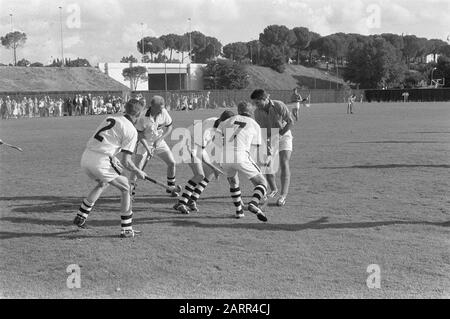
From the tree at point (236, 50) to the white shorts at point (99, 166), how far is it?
458ft

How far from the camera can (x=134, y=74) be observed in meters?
99.8

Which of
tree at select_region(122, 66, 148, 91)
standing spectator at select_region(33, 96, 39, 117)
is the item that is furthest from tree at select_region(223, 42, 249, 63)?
standing spectator at select_region(33, 96, 39, 117)

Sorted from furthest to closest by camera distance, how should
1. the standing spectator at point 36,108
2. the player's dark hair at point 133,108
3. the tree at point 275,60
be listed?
1. the tree at point 275,60
2. the standing spectator at point 36,108
3. the player's dark hair at point 133,108

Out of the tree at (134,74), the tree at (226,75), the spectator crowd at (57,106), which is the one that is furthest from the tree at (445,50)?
the spectator crowd at (57,106)

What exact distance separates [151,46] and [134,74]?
4740 cm

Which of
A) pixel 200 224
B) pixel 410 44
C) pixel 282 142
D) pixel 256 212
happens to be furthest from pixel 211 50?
pixel 256 212

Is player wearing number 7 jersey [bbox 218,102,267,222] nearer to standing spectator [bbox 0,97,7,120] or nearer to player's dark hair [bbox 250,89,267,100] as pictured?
player's dark hair [bbox 250,89,267,100]

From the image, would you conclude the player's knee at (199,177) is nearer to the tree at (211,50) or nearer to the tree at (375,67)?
the tree at (375,67)

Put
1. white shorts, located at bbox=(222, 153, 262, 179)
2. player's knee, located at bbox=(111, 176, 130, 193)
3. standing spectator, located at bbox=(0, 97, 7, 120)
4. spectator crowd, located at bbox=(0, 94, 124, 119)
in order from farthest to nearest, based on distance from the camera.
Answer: spectator crowd, located at bbox=(0, 94, 124, 119) < standing spectator, located at bbox=(0, 97, 7, 120) < white shorts, located at bbox=(222, 153, 262, 179) < player's knee, located at bbox=(111, 176, 130, 193)

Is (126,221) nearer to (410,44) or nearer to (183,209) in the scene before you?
(183,209)

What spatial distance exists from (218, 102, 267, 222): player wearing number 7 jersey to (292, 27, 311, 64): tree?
490ft

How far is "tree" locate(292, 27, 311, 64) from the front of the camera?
155875 mm

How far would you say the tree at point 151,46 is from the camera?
476 feet
